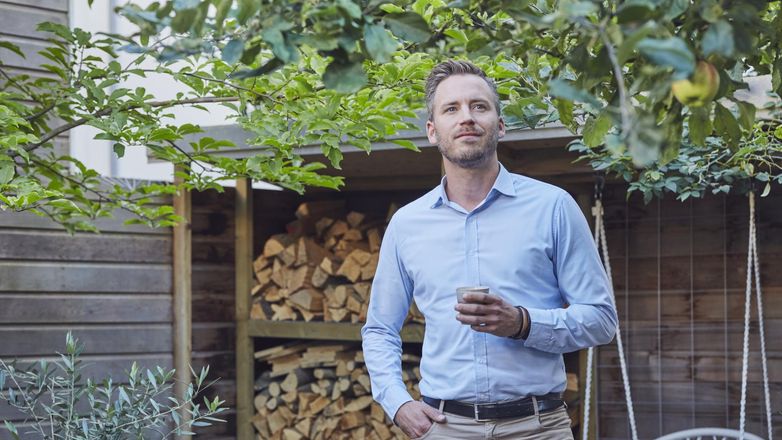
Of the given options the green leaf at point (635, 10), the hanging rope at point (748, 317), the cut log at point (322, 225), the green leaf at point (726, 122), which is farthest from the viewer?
the cut log at point (322, 225)

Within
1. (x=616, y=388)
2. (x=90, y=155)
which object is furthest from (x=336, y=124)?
(x=90, y=155)

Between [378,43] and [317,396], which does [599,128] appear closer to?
[378,43]

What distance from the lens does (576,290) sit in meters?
2.14

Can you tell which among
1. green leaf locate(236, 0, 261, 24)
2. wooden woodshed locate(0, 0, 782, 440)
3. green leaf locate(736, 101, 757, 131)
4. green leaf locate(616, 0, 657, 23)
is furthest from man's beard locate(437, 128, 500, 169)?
wooden woodshed locate(0, 0, 782, 440)

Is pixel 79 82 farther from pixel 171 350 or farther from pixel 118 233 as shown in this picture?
pixel 171 350

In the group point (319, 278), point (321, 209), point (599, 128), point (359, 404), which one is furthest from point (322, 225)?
point (599, 128)

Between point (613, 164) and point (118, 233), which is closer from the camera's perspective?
point (613, 164)

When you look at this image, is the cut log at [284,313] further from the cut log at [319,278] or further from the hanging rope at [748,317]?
the hanging rope at [748,317]

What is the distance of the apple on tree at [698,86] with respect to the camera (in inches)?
42.3

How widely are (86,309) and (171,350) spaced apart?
441mm

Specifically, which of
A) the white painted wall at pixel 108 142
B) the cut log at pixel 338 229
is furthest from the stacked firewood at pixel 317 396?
the white painted wall at pixel 108 142

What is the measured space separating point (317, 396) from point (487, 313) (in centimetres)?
313

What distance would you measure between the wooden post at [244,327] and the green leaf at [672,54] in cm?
406

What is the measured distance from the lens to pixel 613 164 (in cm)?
337
